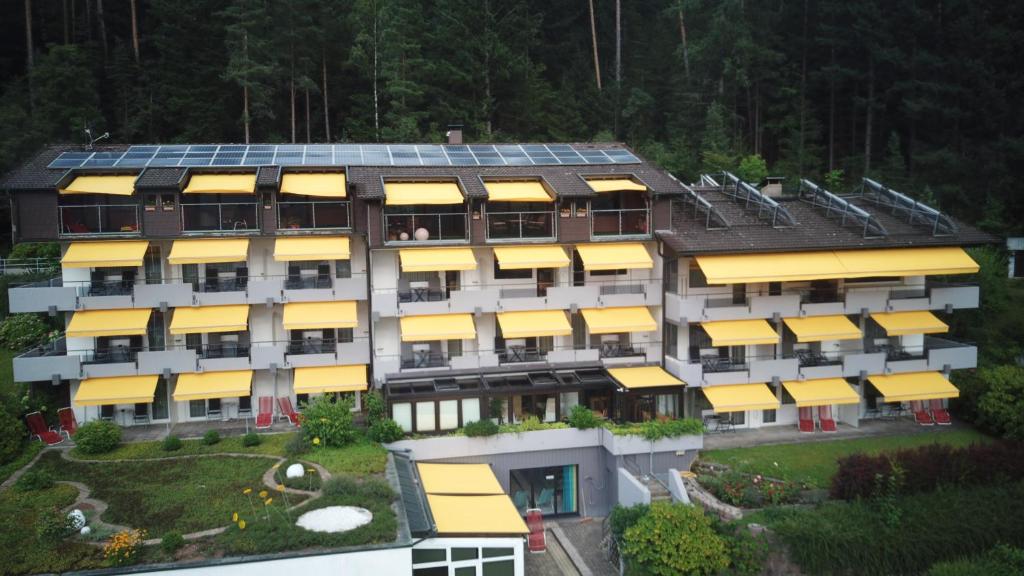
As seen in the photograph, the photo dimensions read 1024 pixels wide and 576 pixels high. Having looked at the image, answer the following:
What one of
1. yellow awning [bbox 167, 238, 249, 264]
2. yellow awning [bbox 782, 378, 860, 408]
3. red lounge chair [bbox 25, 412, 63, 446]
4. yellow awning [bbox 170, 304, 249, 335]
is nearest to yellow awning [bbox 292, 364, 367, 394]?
yellow awning [bbox 170, 304, 249, 335]

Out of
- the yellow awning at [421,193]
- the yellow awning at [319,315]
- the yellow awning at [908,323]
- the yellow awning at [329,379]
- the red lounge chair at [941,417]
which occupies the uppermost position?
the yellow awning at [421,193]

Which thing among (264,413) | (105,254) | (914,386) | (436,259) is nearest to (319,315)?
(264,413)

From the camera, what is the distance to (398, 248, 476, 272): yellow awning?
31.1m

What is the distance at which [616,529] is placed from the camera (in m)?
26.1

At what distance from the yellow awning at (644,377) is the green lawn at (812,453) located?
328 centimetres

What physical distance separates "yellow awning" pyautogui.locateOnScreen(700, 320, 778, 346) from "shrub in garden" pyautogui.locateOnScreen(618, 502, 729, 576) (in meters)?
9.75

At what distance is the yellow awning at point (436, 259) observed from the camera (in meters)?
31.1

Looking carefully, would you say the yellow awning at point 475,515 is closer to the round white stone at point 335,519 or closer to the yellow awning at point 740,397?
the round white stone at point 335,519

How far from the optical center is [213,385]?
103ft

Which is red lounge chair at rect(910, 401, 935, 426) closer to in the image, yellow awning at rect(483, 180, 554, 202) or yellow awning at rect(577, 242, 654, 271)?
yellow awning at rect(577, 242, 654, 271)

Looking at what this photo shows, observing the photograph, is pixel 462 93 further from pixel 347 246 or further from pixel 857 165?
pixel 857 165

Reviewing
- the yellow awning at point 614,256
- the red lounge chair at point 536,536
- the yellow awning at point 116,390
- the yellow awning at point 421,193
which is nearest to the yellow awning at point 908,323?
the yellow awning at point 614,256

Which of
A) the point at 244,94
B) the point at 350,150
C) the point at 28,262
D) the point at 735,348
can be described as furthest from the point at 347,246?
the point at 28,262

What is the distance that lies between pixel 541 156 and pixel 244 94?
72.6ft
